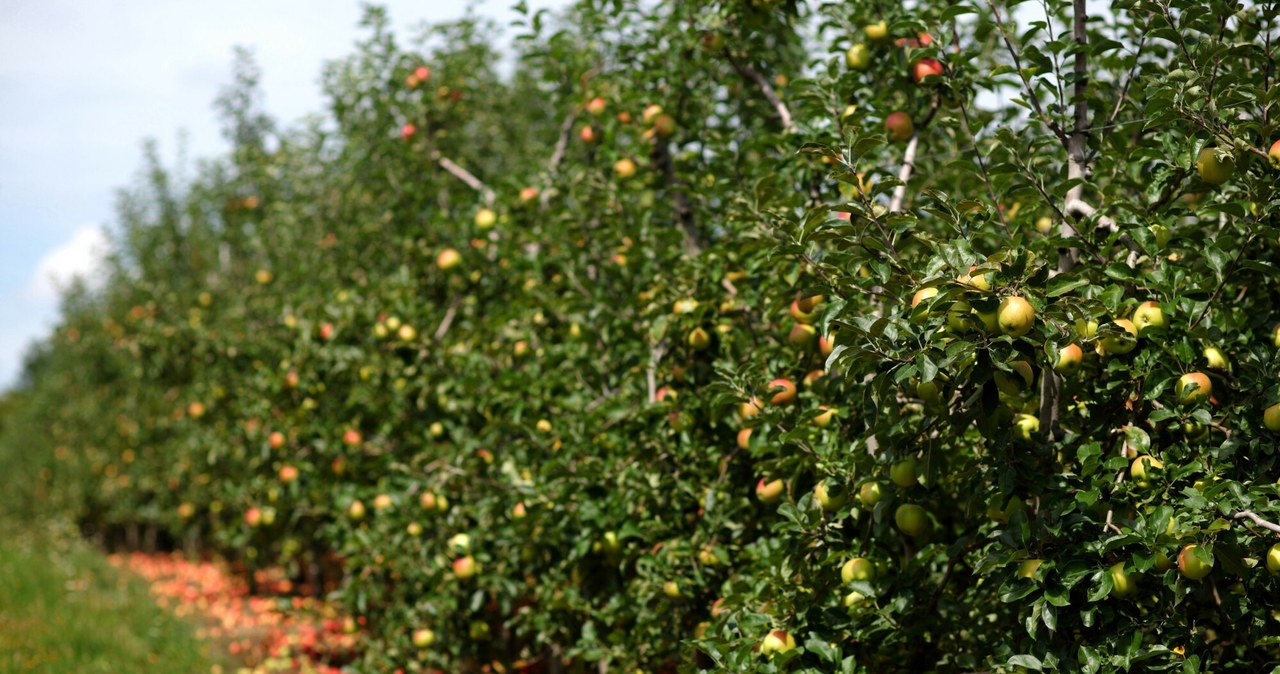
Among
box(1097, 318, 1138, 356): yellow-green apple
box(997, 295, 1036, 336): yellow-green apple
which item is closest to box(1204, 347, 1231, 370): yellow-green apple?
box(1097, 318, 1138, 356): yellow-green apple

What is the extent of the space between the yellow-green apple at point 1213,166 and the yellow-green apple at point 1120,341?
0.36m

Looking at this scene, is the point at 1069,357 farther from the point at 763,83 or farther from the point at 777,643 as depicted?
the point at 763,83

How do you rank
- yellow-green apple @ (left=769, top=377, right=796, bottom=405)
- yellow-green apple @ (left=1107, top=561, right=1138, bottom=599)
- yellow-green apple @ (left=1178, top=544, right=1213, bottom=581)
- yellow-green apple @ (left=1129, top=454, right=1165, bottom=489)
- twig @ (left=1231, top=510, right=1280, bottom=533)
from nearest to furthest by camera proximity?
twig @ (left=1231, top=510, right=1280, bottom=533) → yellow-green apple @ (left=1178, top=544, right=1213, bottom=581) → yellow-green apple @ (left=1107, top=561, right=1138, bottom=599) → yellow-green apple @ (left=1129, top=454, right=1165, bottom=489) → yellow-green apple @ (left=769, top=377, right=796, bottom=405)

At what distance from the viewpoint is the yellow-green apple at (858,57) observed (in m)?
2.97

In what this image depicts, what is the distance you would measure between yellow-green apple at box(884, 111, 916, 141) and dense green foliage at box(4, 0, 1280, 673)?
9 cm

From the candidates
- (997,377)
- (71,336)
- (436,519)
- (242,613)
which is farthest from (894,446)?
(71,336)

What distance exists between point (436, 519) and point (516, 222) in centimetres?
141

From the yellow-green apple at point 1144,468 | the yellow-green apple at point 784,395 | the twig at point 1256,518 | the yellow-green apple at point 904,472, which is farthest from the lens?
the yellow-green apple at point 784,395

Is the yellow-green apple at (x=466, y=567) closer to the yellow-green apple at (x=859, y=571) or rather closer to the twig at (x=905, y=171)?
the yellow-green apple at (x=859, y=571)

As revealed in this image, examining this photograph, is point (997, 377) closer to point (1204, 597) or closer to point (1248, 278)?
point (1204, 597)

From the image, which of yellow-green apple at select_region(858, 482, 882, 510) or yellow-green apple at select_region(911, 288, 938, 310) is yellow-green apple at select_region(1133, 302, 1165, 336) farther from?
yellow-green apple at select_region(858, 482, 882, 510)

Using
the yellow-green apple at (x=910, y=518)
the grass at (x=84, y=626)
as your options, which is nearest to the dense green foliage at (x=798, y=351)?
the yellow-green apple at (x=910, y=518)

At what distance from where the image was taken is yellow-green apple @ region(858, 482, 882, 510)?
233 cm

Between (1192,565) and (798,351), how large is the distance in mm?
1293
